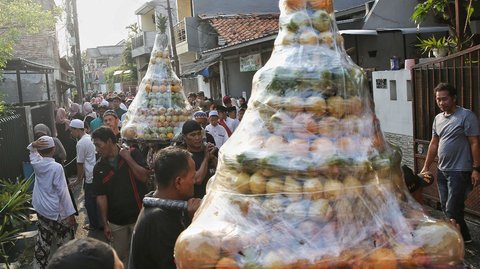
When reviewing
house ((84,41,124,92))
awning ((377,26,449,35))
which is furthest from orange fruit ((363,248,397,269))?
house ((84,41,124,92))

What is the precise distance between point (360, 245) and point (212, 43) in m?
24.6

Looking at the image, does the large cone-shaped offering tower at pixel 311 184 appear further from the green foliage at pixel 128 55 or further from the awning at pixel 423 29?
the green foliage at pixel 128 55

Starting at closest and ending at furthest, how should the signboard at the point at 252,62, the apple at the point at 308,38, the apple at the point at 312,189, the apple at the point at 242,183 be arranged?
the apple at the point at 312,189, the apple at the point at 242,183, the apple at the point at 308,38, the signboard at the point at 252,62

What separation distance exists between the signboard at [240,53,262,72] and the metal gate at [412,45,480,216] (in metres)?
9.42

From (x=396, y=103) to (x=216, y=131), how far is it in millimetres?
4351

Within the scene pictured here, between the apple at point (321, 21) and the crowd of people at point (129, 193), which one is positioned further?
the crowd of people at point (129, 193)

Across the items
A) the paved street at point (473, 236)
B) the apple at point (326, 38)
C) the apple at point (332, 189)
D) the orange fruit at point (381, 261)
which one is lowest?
the paved street at point (473, 236)

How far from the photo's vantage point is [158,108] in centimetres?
834

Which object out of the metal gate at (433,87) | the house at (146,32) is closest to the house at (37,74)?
the house at (146,32)

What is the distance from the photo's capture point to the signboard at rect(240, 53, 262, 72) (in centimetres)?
1727

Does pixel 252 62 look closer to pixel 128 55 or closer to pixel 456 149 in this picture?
pixel 456 149

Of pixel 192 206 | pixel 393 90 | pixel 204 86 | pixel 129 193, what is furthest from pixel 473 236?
pixel 204 86

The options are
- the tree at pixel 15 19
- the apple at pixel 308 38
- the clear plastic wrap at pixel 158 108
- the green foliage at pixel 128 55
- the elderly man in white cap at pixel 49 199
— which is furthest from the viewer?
the green foliage at pixel 128 55

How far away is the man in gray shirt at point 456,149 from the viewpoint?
582 cm
